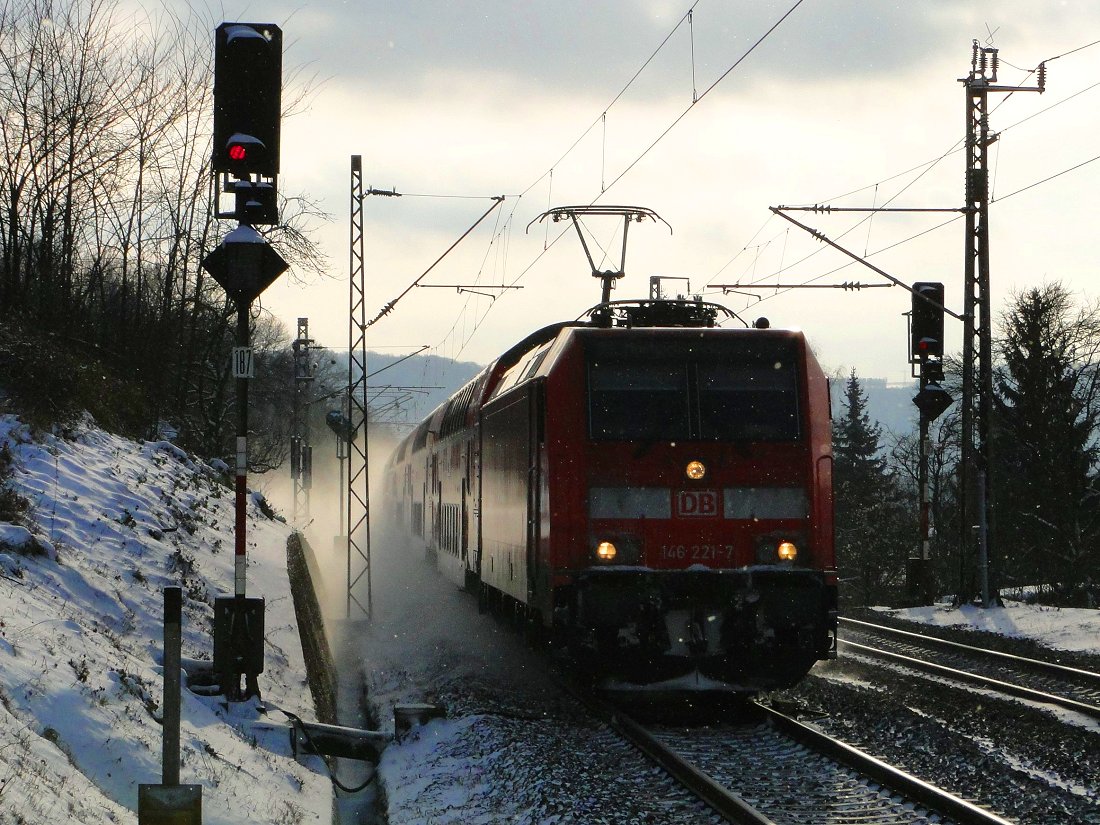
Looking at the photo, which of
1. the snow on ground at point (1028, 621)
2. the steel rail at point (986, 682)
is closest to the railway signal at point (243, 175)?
the steel rail at point (986, 682)

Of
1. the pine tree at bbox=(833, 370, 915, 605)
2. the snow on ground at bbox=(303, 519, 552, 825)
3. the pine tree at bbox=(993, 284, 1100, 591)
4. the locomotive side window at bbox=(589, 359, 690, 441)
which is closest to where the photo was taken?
the snow on ground at bbox=(303, 519, 552, 825)

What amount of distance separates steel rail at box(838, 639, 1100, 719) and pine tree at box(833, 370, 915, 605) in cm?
4093

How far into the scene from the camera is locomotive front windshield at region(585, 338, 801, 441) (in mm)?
10258

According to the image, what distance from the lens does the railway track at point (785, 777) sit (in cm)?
680

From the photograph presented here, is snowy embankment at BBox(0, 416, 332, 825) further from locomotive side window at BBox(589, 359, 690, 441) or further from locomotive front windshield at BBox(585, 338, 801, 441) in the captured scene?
locomotive front windshield at BBox(585, 338, 801, 441)

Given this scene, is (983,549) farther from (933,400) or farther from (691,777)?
(691,777)

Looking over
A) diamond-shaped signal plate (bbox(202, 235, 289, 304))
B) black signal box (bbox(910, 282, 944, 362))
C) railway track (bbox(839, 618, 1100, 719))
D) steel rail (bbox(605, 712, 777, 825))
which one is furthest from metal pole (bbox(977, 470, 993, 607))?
diamond-shaped signal plate (bbox(202, 235, 289, 304))

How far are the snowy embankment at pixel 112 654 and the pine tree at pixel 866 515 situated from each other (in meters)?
44.8

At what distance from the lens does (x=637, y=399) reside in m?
10.3

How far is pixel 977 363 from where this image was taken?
2272 centimetres

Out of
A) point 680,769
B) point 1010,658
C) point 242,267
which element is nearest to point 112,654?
point 242,267

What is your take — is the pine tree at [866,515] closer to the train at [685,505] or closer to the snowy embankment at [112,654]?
the snowy embankment at [112,654]

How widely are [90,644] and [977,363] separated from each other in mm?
18374

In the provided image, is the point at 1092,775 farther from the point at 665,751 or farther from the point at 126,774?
the point at 126,774
